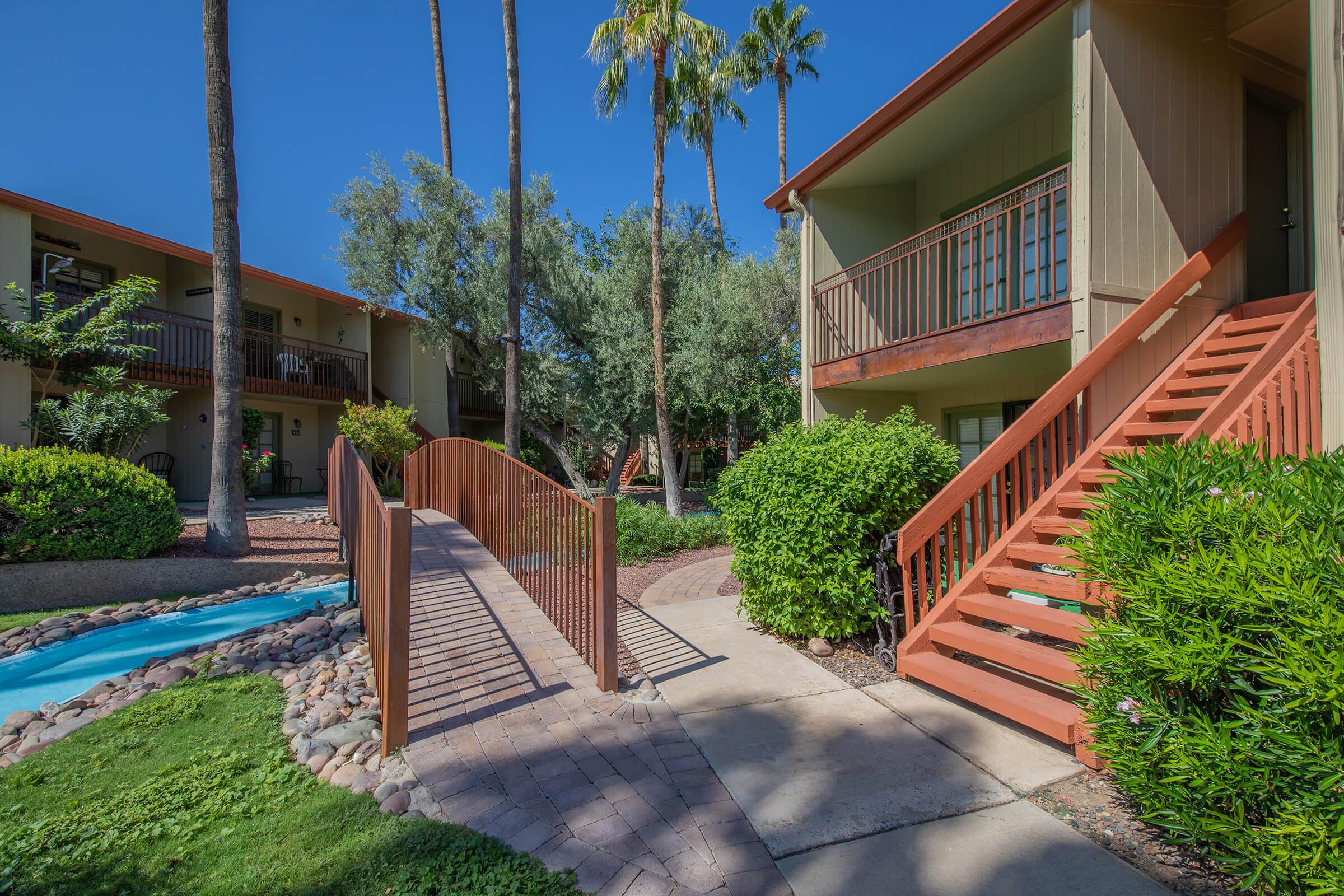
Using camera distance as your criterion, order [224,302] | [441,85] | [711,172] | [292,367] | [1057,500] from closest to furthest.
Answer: [1057,500] < [224,302] < [292,367] < [441,85] < [711,172]

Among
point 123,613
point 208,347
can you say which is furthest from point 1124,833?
point 208,347

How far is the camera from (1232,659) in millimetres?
1924

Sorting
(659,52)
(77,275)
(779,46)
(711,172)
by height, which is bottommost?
(77,275)

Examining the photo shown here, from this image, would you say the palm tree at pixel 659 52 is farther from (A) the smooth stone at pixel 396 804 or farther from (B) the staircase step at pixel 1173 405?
(A) the smooth stone at pixel 396 804

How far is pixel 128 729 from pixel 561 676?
Answer: 97.5 inches

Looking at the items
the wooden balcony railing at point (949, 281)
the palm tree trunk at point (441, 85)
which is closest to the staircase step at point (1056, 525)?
the wooden balcony railing at point (949, 281)

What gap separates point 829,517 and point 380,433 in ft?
40.1

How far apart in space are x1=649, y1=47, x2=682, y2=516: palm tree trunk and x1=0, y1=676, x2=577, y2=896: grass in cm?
878

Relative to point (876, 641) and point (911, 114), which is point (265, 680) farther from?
point (911, 114)

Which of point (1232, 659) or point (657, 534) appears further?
point (657, 534)

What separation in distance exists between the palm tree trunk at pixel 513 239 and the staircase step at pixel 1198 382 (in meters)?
9.38

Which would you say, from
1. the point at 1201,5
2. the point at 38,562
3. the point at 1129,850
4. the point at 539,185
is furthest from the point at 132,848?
the point at 539,185

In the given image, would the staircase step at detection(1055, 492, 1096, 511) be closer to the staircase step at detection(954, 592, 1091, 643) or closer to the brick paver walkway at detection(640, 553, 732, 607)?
the staircase step at detection(954, 592, 1091, 643)

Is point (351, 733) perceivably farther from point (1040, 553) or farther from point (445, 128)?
point (445, 128)
